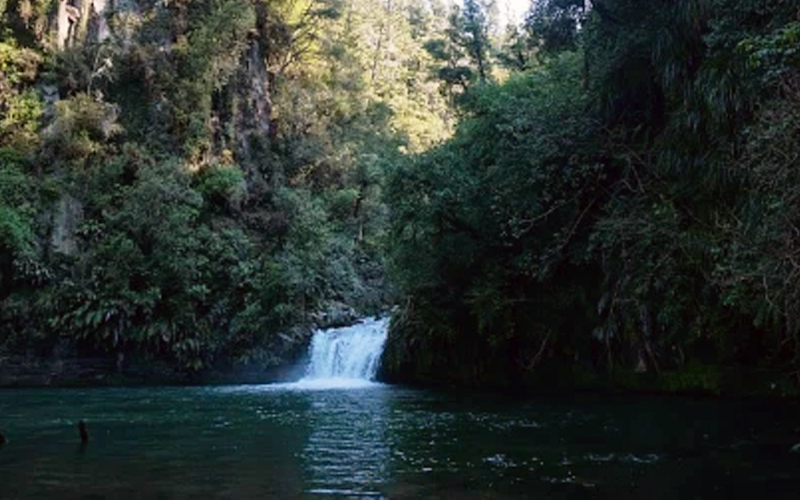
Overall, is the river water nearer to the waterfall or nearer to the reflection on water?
the reflection on water

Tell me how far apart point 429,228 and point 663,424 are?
927 cm

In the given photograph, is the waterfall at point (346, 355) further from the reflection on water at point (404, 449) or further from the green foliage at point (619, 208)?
the reflection on water at point (404, 449)

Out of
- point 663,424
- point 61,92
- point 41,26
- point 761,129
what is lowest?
point 663,424

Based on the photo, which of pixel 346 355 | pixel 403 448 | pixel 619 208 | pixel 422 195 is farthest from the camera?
pixel 346 355

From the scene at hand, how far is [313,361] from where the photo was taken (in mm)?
28000

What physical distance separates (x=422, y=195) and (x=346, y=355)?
7431 millimetres

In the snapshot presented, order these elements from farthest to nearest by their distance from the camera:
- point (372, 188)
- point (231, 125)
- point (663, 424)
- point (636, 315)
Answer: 1. point (372, 188)
2. point (231, 125)
3. point (636, 315)
4. point (663, 424)

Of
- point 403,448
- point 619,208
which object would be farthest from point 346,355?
point 403,448

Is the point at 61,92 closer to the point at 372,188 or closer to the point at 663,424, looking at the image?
the point at 372,188

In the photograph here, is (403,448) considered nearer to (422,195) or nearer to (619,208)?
(619,208)

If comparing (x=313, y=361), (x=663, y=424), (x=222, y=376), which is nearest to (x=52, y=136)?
(x=222, y=376)

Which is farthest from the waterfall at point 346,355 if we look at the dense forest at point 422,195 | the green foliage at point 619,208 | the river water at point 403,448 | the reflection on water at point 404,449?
the reflection on water at point 404,449

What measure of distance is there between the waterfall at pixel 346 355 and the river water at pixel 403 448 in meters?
Result: 5.86

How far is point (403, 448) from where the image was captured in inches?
498
